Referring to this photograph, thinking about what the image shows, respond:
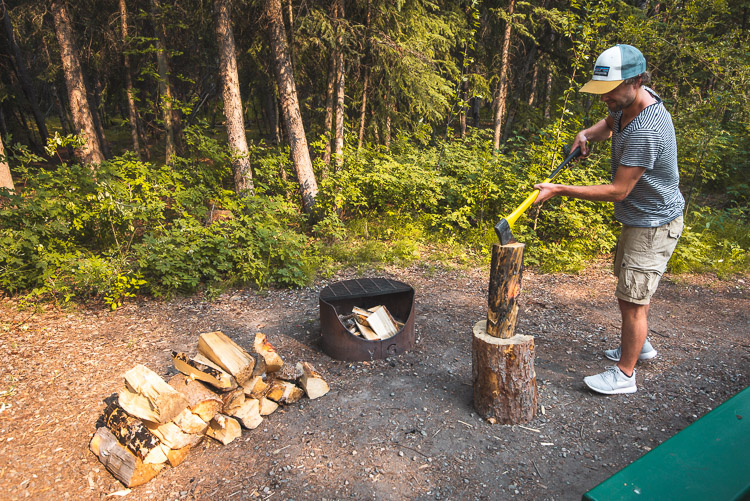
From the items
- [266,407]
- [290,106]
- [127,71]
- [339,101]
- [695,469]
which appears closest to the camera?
[695,469]

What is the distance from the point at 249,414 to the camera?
2885mm

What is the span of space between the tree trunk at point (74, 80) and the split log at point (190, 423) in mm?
7128

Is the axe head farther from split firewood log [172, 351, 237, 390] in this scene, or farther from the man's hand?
split firewood log [172, 351, 237, 390]

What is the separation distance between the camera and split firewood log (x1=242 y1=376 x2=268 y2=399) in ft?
9.64

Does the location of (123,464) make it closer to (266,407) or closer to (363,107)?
(266,407)

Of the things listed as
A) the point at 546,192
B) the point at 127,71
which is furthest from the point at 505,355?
the point at 127,71

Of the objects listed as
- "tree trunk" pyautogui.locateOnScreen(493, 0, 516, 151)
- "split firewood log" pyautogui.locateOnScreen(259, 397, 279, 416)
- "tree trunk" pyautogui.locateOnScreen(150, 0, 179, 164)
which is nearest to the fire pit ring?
"split firewood log" pyautogui.locateOnScreen(259, 397, 279, 416)

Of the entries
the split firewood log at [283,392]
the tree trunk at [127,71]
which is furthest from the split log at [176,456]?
the tree trunk at [127,71]

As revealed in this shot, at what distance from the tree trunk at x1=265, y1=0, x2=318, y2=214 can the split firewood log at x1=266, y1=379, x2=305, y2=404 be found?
448cm

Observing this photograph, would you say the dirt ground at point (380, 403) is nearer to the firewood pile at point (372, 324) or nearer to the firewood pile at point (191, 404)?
the firewood pile at point (191, 404)

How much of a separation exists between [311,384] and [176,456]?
3.23ft

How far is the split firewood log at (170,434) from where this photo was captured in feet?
8.39

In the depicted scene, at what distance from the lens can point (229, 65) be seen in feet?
A: 22.0

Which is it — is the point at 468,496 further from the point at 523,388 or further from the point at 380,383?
the point at 380,383
